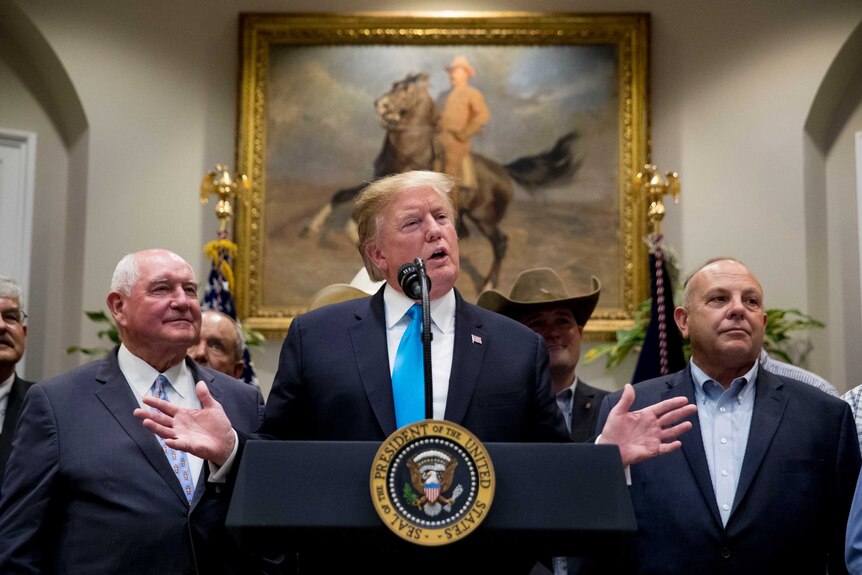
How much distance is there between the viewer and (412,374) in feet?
9.09

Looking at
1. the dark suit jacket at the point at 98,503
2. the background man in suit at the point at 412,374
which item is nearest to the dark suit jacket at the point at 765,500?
the background man in suit at the point at 412,374

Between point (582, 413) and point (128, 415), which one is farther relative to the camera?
point (582, 413)

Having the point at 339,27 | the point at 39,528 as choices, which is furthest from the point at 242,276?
the point at 39,528

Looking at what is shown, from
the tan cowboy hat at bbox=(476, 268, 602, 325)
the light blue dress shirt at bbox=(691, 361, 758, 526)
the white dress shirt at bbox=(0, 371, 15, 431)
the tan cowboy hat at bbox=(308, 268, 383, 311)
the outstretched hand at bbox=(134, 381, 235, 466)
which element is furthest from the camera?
the tan cowboy hat at bbox=(308, 268, 383, 311)

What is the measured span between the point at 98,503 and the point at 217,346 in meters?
2.07

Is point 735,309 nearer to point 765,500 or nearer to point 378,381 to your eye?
point 765,500

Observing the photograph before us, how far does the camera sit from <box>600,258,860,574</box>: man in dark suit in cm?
331

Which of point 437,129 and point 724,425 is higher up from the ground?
point 437,129

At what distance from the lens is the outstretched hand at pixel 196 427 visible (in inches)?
107

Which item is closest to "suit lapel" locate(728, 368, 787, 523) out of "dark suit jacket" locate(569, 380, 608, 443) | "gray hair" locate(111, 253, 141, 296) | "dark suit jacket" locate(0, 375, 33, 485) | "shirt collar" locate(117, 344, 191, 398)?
"dark suit jacket" locate(569, 380, 608, 443)

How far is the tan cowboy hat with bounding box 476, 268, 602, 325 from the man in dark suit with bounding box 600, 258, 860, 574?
3.83ft

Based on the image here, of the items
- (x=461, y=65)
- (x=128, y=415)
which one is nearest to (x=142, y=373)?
(x=128, y=415)

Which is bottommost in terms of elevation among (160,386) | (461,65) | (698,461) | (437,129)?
(698,461)

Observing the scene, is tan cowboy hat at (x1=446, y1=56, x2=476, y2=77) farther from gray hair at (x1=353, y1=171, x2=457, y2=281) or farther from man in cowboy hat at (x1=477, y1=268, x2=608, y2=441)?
gray hair at (x1=353, y1=171, x2=457, y2=281)
